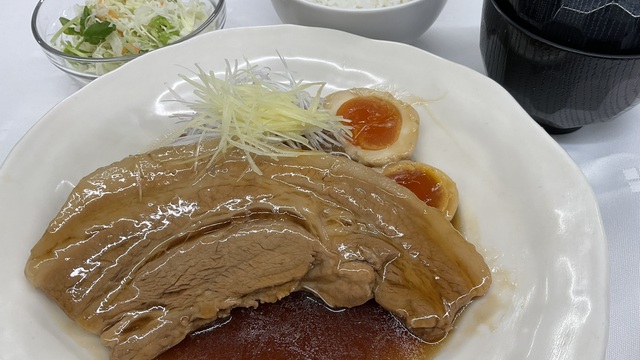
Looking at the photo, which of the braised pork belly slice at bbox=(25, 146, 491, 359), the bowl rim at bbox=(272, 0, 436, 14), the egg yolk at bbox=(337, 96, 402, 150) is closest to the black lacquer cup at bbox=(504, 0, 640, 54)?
the bowl rim at bbox=(272, 0, 436, 14)

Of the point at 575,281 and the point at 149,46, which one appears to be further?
the point at 149,46

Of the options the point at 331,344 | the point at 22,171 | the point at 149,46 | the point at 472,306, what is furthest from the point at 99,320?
the point at 149,46

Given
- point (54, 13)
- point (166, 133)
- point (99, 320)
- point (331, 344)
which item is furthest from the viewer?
point (54, 13)

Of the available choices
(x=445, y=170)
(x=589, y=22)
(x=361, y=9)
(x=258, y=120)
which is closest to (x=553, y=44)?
(x=589, y=22)

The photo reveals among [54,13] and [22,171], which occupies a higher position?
[54,13]

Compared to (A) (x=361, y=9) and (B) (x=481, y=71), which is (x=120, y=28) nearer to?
(A) (x=361, y=9)

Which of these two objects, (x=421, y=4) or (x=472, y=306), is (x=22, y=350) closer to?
(x=472, y=306)
